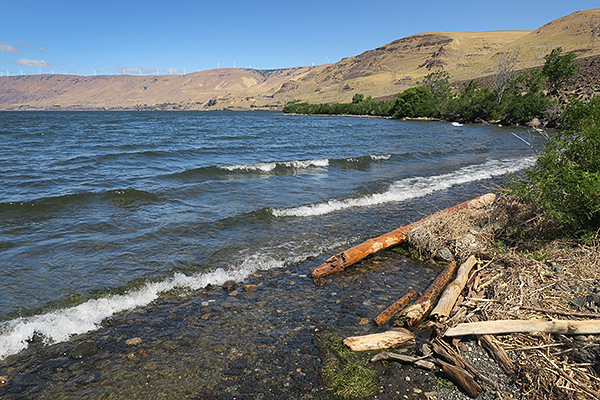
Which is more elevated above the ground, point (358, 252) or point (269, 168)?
point (269, 168)

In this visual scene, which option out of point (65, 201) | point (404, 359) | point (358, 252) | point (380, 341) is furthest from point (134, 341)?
point (65, 201)

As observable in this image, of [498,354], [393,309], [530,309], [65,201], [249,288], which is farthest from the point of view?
[65,201]

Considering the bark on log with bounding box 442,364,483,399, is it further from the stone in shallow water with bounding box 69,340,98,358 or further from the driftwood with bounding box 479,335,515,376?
the stone in shallow water with bounding box 69,340,98,358

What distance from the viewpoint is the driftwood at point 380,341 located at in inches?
167

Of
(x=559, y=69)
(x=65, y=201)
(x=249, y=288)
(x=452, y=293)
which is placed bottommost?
(x=249, y=288)

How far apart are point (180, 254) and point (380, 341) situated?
17.0ft

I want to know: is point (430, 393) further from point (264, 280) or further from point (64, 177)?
point (64, 177)

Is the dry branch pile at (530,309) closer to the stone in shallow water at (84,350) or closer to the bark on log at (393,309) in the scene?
the bark on log at (393,309)

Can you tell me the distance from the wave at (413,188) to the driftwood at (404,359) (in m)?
5.99

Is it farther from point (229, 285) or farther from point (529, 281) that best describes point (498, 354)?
point (229, 285)

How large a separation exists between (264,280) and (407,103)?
81.3 metres

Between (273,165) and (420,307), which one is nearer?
(420,307)

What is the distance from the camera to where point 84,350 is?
175 inches

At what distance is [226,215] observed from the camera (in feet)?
34.4
